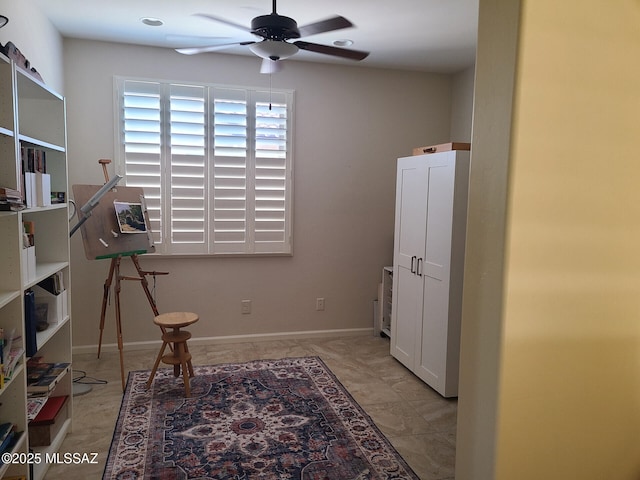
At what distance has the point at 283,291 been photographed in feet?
15.5

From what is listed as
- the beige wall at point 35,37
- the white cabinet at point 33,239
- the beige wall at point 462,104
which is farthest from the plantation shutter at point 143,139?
the beige wall at point 462,104

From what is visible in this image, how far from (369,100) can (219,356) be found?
9.59 feet

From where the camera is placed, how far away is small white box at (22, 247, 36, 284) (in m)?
2.19

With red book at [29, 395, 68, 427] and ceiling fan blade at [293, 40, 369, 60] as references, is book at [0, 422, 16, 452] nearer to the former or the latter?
red book at [29, 395, 68, 427]

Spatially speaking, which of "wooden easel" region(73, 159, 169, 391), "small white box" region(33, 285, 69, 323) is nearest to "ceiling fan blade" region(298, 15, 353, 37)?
"wooden easel" region(73, 159, 169, 391)

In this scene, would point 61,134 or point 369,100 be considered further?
point 369,100

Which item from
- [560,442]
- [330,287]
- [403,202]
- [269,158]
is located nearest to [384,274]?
[330,287]

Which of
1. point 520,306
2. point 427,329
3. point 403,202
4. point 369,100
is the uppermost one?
point 369,100

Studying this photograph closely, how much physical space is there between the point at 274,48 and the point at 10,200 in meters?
1.54

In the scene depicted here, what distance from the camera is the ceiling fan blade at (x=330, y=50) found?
2.72m

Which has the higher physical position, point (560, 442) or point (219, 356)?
point (560, 442)

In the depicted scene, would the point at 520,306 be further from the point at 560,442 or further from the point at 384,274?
the point at 384,274

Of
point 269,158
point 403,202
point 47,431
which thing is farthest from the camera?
point 269,158

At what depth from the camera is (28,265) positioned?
227 cm
